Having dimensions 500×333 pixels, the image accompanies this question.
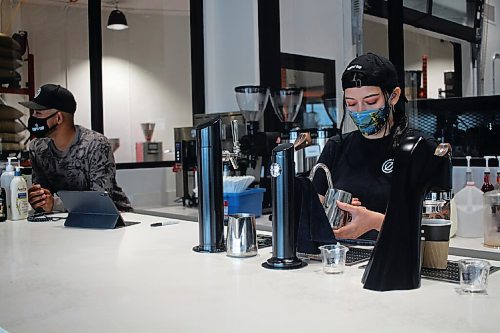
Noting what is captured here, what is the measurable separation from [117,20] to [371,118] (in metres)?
3.34

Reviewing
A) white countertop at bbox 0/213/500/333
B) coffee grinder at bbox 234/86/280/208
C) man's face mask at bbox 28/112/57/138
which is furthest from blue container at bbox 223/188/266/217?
white countertop at bbox 0/213/500/333

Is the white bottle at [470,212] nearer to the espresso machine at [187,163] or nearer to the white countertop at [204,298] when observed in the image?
the white countertop at [204,298]

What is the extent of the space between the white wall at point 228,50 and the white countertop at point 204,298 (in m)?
3.04

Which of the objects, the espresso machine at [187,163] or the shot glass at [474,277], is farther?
the espresso machine at [187,163]

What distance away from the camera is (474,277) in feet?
3.57

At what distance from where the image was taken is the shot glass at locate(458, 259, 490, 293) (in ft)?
3.55

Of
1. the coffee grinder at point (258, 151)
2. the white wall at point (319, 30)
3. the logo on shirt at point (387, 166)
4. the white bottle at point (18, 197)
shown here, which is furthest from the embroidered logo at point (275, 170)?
the white wall at point (319, 30)

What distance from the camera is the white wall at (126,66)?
4523 mm

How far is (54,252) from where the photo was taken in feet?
5.37

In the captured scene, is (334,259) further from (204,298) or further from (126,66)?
(126,66)

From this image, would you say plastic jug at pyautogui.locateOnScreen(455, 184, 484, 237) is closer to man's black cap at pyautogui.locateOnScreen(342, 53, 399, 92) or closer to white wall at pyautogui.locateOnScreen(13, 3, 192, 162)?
man's black cap at pyautogui.locateOnScreen(342, 53, 399, 92)

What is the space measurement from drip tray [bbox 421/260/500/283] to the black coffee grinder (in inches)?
4.1

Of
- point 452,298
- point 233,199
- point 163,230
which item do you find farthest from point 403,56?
point 452,298

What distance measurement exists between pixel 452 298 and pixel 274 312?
332 millimetres
